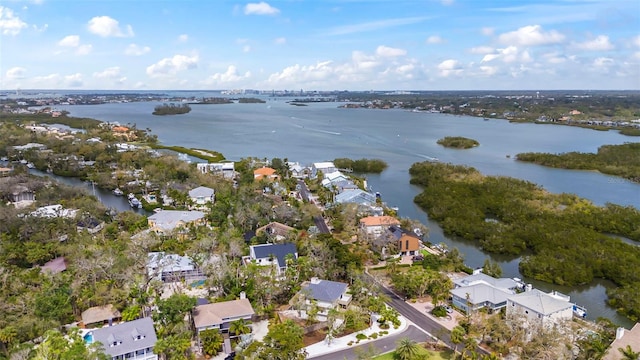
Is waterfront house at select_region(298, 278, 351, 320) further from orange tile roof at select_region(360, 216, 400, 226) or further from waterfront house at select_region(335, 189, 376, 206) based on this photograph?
waterfront house at select_region(335, 189, 376, 206)

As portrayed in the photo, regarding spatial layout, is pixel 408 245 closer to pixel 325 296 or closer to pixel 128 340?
pixel 325 296

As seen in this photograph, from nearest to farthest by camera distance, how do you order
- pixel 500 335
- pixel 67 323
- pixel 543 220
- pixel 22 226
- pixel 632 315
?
pixel 500 335
pixel 67 323
pixel 632 315
pixel 22 226
pixel 543 220

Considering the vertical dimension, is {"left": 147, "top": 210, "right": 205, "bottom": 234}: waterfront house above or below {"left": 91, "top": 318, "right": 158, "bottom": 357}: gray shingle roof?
above

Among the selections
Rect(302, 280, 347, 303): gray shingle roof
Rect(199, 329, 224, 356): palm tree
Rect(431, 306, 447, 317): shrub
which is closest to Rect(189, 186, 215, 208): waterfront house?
Rect(302, 280, 347, 303): gray shingle roof

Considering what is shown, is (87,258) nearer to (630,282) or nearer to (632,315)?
(632,315)

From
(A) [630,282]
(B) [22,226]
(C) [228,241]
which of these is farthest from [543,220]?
(B) [22,226]

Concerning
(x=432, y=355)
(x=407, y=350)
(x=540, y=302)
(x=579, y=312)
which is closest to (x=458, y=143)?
(x=579, y=312)

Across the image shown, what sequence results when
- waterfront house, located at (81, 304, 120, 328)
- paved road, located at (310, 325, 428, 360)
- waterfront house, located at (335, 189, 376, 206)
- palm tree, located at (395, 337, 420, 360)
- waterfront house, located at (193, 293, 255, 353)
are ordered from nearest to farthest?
palm tree, located at (395, 337, 420, 360), paved road, located at (310, 325, 428, 360), waterfront house, located at (193, 293, 255, 353), waterfront house, located at (81, 304, 120, 328), waterfront house, located at (335, 189, 376, 206)
